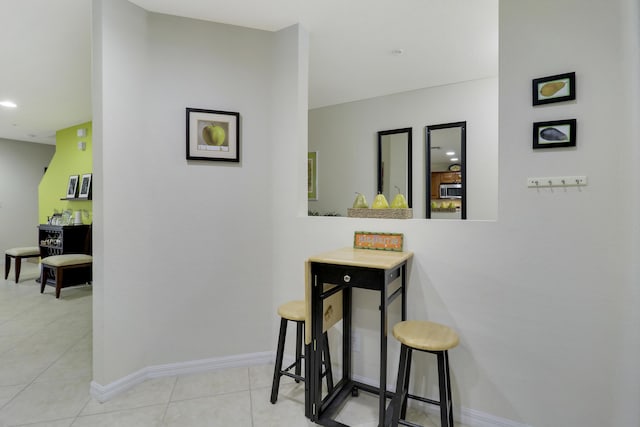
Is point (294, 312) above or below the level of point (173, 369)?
above

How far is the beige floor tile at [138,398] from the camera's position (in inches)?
75.7

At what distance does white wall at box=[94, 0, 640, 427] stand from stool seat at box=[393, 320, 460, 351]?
0.18 m

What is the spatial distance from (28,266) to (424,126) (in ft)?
25.7

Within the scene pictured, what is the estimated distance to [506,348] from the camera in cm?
169

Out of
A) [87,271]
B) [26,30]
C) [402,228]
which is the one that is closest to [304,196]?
[402,228]

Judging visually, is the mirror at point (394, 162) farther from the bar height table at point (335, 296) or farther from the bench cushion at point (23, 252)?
the bench cushion at point (23, 252)

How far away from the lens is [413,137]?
3.67 meters

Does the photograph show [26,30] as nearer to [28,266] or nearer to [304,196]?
[304,196]

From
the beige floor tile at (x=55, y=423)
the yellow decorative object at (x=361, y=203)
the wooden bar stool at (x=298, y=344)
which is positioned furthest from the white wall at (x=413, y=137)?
the beige floor tile at (x=55, y=423)

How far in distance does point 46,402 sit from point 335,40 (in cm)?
327

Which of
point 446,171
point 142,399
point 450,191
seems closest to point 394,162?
point 446,171

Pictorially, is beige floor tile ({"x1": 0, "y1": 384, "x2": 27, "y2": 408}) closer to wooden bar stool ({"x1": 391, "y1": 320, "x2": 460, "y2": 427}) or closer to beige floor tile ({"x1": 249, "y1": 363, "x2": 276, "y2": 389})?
beige floor tile ({"x1": 249, "y1": 363, "x2": 276, "y2": 389})

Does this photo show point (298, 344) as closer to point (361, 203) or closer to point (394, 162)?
point (361, 203)

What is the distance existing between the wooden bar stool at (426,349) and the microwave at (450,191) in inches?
80.2
